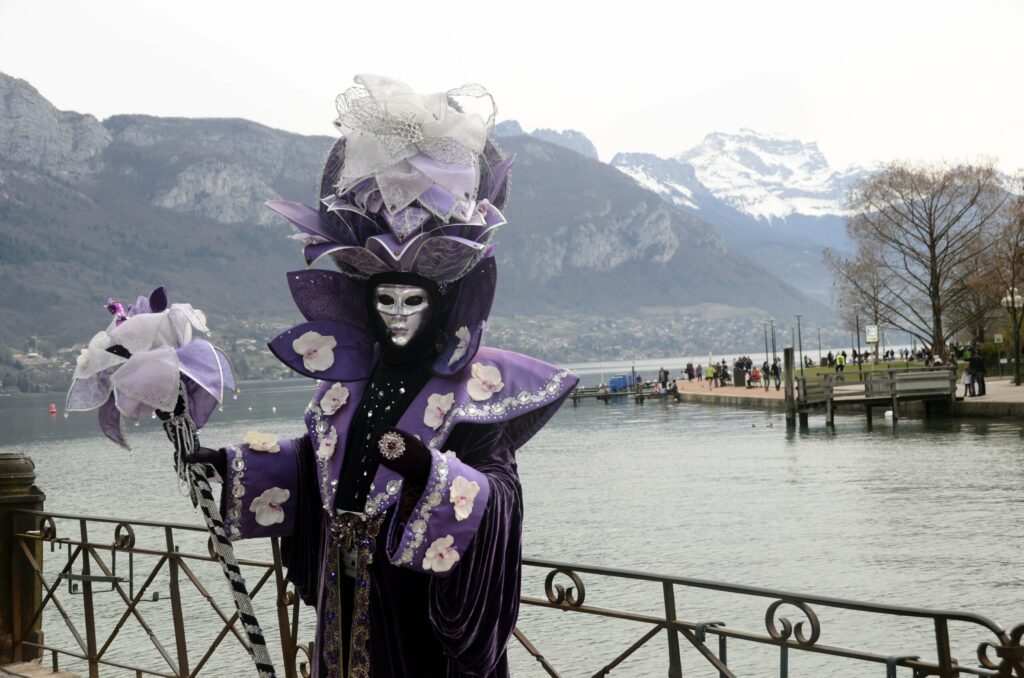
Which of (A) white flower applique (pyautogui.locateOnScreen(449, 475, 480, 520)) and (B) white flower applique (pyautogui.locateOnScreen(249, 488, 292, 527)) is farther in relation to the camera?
(B) white flower applique (pyautogui.locateOnScreen(249, 488, 292, 527))

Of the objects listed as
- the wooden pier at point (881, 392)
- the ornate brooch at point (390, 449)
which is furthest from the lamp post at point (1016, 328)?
the ornate brooch at point (390, 449)

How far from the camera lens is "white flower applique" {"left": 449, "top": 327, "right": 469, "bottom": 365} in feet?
10.1

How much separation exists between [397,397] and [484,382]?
26 centimetres

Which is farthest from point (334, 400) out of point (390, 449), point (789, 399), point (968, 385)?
point (789, 399)

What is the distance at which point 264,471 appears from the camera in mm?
3283

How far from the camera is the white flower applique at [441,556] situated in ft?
8.98

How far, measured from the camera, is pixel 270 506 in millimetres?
3287

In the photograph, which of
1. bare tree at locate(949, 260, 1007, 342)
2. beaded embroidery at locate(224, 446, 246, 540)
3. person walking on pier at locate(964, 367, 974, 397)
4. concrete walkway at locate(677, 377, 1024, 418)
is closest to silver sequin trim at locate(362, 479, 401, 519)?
beaded embroidery at locate(224, 446, 246, 540)

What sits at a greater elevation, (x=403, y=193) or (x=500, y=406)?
(x=403, y=193)

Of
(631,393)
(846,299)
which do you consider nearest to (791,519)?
(846,299)

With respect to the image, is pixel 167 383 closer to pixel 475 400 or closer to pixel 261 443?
pixel 261 443

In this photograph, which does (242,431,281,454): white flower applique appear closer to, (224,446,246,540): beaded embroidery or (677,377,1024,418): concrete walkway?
(224,446,246,540): beaded embroidery

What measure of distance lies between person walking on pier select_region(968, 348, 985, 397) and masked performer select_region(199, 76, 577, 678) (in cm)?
3479

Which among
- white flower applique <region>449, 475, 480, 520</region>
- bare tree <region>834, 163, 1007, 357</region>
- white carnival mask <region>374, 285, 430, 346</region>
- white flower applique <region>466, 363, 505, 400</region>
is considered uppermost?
bare tree <region>834, 163, 1007, 357</region>
